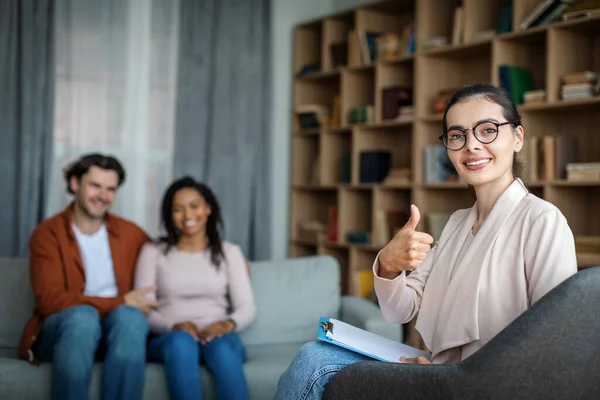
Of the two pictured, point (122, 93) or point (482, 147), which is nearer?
point (482, 147)

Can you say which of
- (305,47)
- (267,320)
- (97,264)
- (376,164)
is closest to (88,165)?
(97,264)

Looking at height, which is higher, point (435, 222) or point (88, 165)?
point (88, 165)

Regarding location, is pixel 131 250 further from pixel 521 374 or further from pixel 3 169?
pixel 521 374

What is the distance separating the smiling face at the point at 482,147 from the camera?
1.47m

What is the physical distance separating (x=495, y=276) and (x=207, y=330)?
1.57m

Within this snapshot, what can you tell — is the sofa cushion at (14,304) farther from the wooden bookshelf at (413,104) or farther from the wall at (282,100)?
the wall at (282,100)

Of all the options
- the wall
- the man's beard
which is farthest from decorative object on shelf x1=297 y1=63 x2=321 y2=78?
the man's beard

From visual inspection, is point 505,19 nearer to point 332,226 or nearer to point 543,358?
point 332,226

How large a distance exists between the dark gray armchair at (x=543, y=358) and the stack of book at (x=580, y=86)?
227 centimetres

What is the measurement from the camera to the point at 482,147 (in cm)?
147

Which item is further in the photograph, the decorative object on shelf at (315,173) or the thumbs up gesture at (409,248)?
the decorative object on shelf at (315,173)

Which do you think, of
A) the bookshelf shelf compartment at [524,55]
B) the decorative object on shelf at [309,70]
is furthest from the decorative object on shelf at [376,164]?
the bookshelf shelf compartment at [524,55]

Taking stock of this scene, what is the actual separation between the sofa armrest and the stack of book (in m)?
1.33

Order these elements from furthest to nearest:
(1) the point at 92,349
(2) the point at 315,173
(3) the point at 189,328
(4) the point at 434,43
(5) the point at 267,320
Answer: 1. (2) the point at 315,173
2. (4) the point at 434,43
3. (5) the point at 267,320
4. (3) the point at 189,328
5. (1) the point at 92,349
